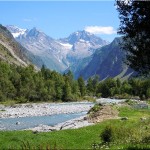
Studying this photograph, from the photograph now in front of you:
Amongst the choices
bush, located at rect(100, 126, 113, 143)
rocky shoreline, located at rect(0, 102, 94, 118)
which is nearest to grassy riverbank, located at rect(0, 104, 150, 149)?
bush, located at rect(100, 126, 113, 143)

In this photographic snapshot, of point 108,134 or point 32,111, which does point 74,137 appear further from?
point 32,111

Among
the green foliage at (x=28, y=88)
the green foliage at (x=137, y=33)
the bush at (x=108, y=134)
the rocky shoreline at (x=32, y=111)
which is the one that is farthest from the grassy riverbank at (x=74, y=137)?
the green foliage at (x=28, y=88)

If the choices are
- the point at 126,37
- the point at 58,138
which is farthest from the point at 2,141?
the point at 126,37

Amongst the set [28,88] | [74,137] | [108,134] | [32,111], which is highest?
[28,88]

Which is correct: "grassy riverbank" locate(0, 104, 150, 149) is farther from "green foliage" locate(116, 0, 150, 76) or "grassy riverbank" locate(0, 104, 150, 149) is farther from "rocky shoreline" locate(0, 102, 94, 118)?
"rocky shoreline" locate(0, 102, 94, 118)

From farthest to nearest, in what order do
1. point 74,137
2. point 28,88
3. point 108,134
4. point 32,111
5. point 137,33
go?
point 28,88 < point 32,111 < point 74,137 < point 108,134 < point 137,33

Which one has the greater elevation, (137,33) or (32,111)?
(137,33)

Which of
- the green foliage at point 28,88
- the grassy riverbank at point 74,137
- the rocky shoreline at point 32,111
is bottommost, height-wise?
the rocky shoreline at point 32,111

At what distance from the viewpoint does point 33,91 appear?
569ft

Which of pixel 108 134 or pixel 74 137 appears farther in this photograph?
pixel 74 137

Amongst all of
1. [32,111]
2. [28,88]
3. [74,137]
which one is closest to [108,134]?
[74,137]

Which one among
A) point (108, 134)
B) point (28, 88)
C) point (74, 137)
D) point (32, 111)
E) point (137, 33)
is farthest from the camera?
point (28, 88)

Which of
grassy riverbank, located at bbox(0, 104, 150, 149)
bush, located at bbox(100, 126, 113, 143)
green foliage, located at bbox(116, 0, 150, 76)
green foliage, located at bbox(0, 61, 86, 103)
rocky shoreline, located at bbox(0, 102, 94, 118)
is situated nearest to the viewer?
green foliage, located at bbox(116, 0, 150, 76)

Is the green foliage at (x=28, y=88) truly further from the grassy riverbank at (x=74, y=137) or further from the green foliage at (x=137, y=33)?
the green foliage at (x=137, y=33)
